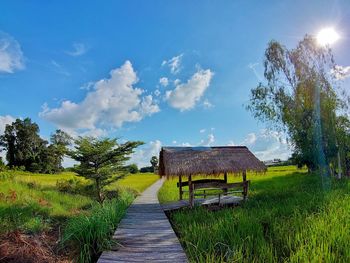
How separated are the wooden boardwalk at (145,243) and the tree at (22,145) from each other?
4353cm

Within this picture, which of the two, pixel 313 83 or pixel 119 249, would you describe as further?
pixel 313 83

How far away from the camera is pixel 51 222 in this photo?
9.71 m

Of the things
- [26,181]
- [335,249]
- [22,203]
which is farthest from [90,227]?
[26,181]

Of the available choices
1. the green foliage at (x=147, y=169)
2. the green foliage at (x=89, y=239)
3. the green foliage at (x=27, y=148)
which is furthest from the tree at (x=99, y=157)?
the green foliage at (x=147, y=169)

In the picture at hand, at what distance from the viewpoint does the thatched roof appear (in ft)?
38.5

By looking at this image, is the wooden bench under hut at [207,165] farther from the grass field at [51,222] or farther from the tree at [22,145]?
the tree at [22,145]

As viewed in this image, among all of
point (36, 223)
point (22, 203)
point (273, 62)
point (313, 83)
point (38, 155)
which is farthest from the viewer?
point (38, 155)

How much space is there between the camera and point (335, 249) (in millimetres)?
5051

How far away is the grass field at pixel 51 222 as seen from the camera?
5.29 meters

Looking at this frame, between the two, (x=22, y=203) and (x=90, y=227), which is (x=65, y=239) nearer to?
(x=90, y=227)

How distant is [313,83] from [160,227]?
16300 millimetres

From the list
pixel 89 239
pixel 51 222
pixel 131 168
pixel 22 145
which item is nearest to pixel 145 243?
pixel 89 239

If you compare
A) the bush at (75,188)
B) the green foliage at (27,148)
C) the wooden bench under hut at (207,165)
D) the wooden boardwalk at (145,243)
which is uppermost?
the green foliage at (27,148)

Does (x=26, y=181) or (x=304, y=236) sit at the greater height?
(x=26, y=181)
